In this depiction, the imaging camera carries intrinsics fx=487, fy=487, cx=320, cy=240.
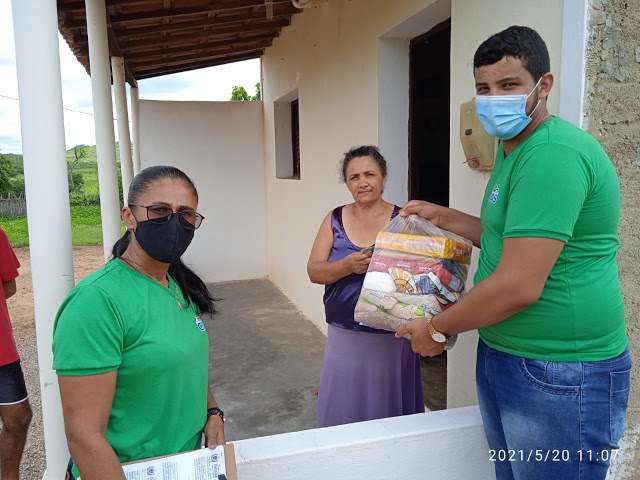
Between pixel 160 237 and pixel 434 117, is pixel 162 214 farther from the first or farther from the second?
pixel 434 117

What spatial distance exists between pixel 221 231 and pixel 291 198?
2187mm

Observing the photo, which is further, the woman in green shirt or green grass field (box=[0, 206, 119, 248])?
green grass field (box=[0, 206, 119, 248])

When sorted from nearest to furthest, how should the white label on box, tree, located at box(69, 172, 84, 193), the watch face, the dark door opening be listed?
the white label on box < the watch face < the dark door opening < tree, located at box(69, 172, 84, 193)

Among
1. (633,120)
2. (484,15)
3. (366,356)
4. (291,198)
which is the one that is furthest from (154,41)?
(633,120)

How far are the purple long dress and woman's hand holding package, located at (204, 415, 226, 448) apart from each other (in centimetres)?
95

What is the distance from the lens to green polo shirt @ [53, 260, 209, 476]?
112 cm

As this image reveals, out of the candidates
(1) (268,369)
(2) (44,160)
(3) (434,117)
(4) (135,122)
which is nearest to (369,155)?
(2) (44,160)

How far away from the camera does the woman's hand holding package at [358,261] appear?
2154mm

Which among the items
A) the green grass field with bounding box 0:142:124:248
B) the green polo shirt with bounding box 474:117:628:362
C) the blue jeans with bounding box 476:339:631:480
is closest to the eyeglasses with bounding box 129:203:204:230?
the green polo shirt with bounding box 474:117:628:362

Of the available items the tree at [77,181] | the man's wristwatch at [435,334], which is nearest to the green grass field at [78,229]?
the tree at [77,181]

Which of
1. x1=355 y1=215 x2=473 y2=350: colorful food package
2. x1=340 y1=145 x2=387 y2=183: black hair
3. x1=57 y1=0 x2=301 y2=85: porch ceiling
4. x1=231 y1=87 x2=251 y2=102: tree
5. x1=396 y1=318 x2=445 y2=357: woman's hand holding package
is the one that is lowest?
x1=396 y1=318 x2=445 y2=357: woman's hand holding package

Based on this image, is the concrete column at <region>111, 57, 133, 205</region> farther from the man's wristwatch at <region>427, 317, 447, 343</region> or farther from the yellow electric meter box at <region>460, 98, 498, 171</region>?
the man's wristwatch at <region>427, 317, 447, 343</region>

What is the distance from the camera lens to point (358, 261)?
2.16 m

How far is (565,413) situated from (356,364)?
1.13 metres
